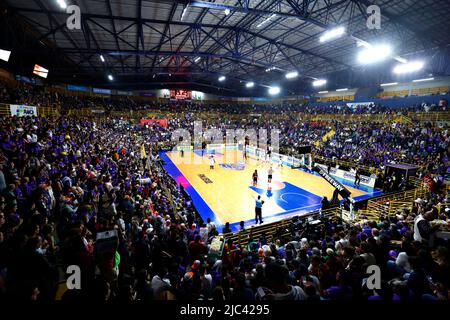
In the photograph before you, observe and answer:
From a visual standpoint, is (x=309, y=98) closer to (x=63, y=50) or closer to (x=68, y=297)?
(x=63, y=50)

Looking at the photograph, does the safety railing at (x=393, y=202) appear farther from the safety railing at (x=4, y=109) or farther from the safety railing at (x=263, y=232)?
the safety railing at (x=4, y=109)

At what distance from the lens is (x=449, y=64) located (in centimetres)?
1888

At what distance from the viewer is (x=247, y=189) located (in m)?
16.3

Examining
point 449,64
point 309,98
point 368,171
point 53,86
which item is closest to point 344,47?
point 449,64

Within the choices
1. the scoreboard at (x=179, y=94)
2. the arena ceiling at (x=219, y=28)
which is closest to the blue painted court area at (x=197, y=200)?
the arena ceiling at (x=219, y=28)

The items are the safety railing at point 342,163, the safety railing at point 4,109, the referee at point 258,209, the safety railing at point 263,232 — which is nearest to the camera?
the safety railing at point 263,232

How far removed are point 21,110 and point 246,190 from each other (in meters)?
16.9

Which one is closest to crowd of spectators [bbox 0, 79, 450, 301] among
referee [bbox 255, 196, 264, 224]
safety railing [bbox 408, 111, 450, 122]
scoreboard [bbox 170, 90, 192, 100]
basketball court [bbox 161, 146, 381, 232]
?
referee [bbox 255, 196, 264, 224]

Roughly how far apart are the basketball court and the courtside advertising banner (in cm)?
1136

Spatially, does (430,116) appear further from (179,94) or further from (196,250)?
(179,94)

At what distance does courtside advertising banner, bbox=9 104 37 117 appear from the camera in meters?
15.3

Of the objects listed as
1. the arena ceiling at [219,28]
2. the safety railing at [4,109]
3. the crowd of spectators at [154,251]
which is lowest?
the crowd of spectators at [154,251]

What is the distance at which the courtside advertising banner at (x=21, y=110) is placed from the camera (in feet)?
50.1

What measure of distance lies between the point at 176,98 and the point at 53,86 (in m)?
19.0
